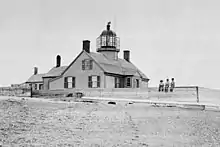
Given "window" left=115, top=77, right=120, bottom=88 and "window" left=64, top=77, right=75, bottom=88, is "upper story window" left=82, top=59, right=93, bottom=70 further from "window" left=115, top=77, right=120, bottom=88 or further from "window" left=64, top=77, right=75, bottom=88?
"window" left=115, top=77, right=120, bottom=88

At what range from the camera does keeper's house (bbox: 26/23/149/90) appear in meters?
45.0

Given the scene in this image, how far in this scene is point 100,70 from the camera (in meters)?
44.7

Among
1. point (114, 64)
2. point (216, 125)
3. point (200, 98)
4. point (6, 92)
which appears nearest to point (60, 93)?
point (6, 92)

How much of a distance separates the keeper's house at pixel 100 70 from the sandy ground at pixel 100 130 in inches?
1028

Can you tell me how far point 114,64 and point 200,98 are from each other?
20.4 metres

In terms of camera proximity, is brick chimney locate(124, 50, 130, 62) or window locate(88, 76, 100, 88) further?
brick chimney locate(124, 50, 130, 62)

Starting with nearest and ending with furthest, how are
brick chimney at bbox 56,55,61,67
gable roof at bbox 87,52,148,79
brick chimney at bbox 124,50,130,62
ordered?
1. gable roof at bbox 87,52,148,79
2. brick chimney at bbox 56,55,61,67
3. brick chimney at bbox 124,50,130,62

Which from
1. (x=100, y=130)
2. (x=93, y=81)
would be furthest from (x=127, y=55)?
(x=100, y=130)

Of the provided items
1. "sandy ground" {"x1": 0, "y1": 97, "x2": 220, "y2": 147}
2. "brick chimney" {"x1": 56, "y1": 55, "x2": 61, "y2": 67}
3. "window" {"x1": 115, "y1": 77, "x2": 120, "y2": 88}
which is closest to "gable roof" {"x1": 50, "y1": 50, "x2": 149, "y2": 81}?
"window" {"x1": 115, "y1": 77, "x2": 120, "y2": 88}

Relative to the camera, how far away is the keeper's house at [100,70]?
148ft

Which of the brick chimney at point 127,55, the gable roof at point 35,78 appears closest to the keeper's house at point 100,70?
the brick chimney at point 127,55

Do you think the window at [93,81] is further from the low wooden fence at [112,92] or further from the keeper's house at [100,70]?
the low wooden fence at [112,92]

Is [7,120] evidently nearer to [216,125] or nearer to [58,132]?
[58,132]

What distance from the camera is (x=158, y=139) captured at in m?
12.9
